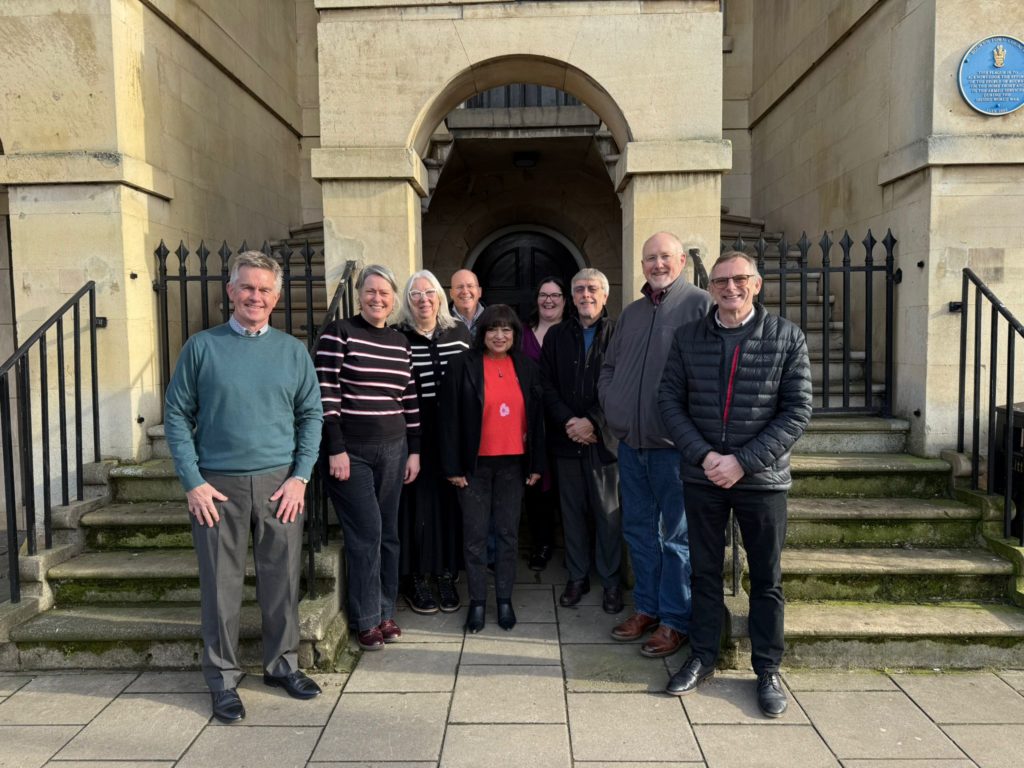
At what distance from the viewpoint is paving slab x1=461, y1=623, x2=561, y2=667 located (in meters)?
3.58

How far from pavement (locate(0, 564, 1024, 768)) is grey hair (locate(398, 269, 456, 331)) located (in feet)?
5.53

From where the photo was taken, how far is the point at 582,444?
4.11 m

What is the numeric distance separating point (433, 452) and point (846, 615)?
7.43 feet

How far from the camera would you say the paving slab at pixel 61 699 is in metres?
3.15

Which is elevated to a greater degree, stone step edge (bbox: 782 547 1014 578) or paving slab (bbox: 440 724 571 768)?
stone step edge (bbox: 782 547 1014 578)

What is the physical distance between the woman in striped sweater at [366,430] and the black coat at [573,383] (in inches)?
33.6

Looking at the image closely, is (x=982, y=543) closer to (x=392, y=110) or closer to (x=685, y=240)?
(x=685, y=240)

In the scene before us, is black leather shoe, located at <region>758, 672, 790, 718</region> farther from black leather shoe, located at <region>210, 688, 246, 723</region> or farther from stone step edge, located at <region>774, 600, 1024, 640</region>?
black leather shoe, located at <region>210, 688, 246, 723</region>

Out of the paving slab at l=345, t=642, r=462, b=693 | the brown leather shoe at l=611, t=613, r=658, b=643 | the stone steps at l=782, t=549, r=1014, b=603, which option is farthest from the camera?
the stone steps at l=782, t=549, r=1014, b=603

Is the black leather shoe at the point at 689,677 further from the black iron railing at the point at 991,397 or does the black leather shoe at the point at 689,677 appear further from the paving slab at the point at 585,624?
the black iron railing at the point at 991,397

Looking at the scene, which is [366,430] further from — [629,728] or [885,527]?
[885,527]

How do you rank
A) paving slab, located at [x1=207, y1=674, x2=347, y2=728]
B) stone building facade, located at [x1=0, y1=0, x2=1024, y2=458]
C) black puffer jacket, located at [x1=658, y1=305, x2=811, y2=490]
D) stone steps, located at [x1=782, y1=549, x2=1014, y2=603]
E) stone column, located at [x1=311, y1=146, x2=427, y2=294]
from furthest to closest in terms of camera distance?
stone column, located at [x1=311, y1=146, x2=427, y2=294] < stone building facade, located at [x1=0, y1=0, x2=1024, y2=458] < stone steps, located at [x1=782, y1=549, x2=1014, y2=603] < paving slab, located at [x1=207, y1=674, x2=347, y2=728] < black puffer jacket, located at [x1=658, y1=305, x2=811, y2=490]

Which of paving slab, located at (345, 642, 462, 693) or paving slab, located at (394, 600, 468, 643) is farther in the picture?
paving slab, located at (394, 600, 468, 643)

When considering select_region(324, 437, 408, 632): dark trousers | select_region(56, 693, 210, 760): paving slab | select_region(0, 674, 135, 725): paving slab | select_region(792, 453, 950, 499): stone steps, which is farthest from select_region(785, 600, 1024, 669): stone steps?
select_region(0, 674, 135, 725): paving slab
